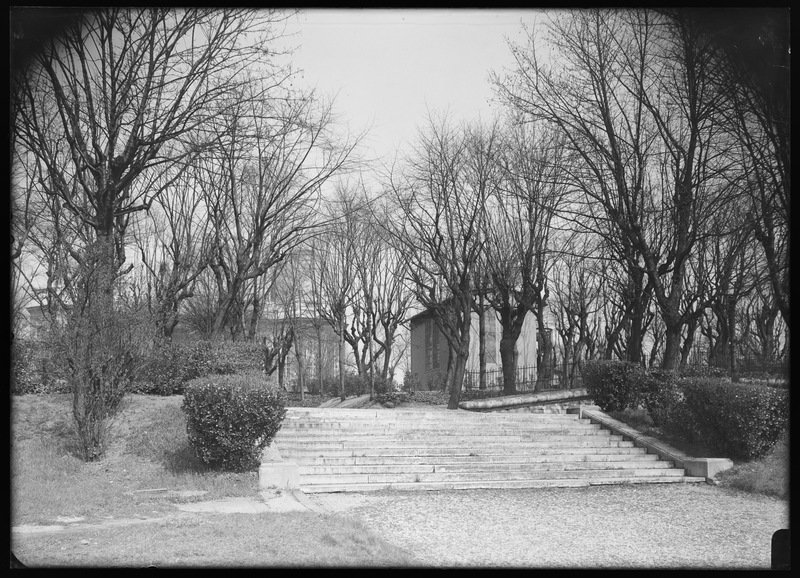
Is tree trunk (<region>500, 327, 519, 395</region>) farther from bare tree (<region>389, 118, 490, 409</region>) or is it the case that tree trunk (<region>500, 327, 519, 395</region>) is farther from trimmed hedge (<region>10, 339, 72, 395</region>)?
trimmed hedge (<region>10, 339, 72, 395</region>)

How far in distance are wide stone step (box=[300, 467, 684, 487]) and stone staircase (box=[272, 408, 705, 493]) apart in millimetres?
18

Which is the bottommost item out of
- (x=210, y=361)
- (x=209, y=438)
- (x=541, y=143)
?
(x=209, y=438)

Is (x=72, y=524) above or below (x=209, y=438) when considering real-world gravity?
below

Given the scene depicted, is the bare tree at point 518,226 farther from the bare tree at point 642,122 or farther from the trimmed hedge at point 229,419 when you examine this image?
the trimmed hedge at point 229,419

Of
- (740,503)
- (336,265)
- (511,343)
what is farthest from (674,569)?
(336,265)

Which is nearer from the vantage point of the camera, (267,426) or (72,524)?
(72,524)

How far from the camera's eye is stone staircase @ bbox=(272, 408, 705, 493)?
1284 centimetres

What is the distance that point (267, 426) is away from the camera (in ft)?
39.4

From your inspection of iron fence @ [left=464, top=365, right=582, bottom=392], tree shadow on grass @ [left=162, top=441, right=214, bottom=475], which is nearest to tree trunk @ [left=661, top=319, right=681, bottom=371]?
tree shadow on grass @ [left=162, top=441, right=214, bottom=475]

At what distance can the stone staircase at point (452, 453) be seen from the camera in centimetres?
1284

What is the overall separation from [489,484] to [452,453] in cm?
182

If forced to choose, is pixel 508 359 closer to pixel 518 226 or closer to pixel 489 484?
pixel 518 226

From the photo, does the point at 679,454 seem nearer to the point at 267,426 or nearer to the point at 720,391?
the point at 720,391
